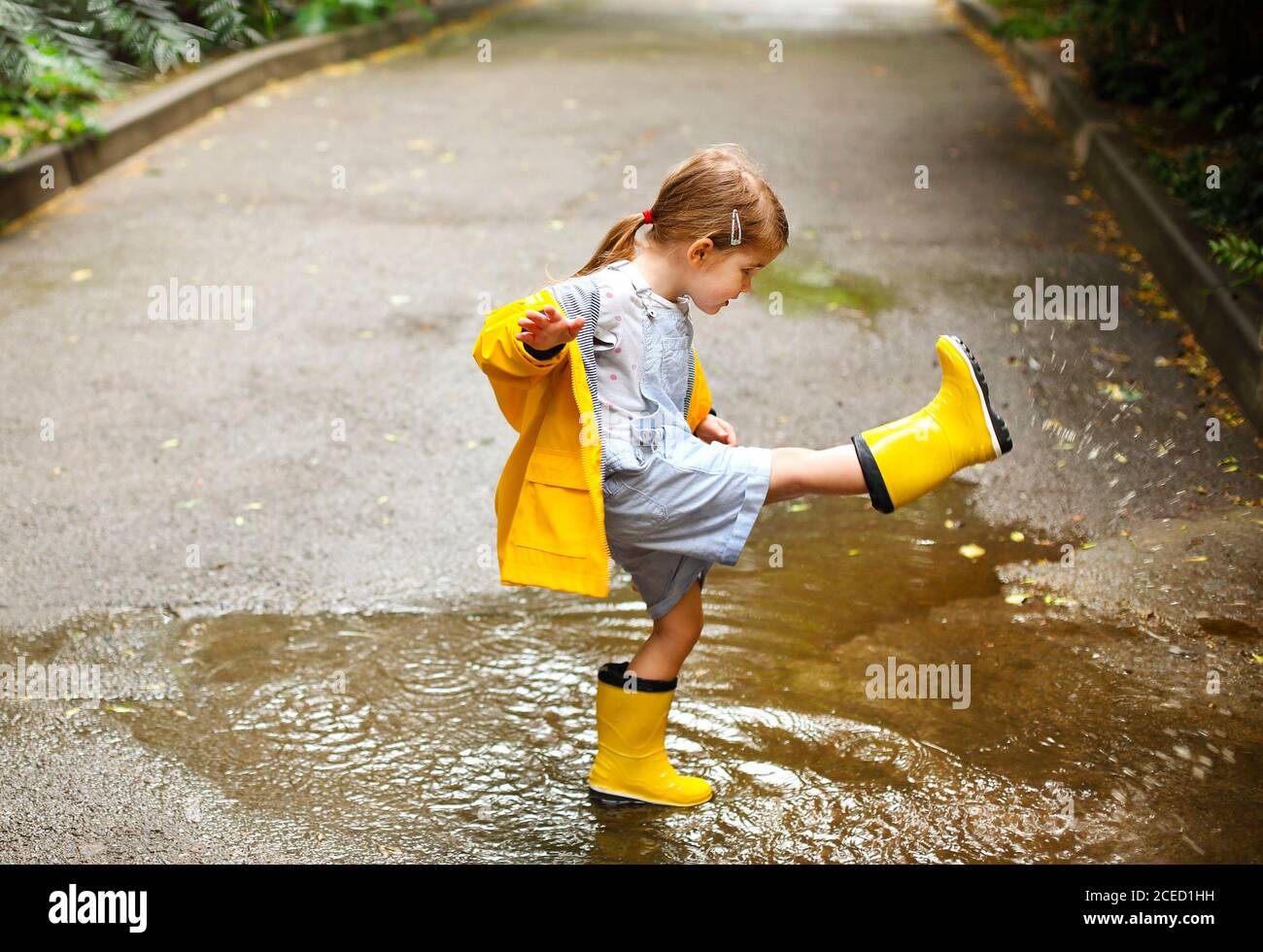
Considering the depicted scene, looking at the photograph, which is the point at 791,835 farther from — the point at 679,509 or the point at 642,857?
the point at 679,509

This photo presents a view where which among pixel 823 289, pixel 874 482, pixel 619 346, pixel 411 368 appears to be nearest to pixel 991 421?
pixel 874 482

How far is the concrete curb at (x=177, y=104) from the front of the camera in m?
7.91

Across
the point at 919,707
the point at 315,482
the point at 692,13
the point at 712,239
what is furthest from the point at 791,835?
the point at 692,13

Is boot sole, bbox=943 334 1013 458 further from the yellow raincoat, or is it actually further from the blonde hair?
the yellow raincoat

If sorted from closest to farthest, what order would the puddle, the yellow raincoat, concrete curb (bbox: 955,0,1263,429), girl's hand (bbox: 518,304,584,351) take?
girl's hand (bbox: 518,304,584,351) < the yellow raincoat < concrete curb (bbox: 955,0,1263,429) < the puddle

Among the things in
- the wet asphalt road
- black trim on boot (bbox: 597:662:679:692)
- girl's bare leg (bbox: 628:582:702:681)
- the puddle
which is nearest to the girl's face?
girl's bare leg (bbox: 628:582:702:681)

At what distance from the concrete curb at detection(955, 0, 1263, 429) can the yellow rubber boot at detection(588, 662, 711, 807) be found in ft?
10.3

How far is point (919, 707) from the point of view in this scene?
11.4 ft

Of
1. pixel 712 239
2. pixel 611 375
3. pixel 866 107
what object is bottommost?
pixel 611 375

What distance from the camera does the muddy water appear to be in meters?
3.00

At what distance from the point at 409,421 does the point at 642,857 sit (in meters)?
2.76

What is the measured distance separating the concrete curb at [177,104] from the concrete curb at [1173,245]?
21.5 ft

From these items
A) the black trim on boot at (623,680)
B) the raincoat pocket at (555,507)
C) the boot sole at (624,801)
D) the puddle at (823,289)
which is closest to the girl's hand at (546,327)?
the raincoat pocket at (555,507)

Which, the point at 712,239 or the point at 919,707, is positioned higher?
the point at 712,239
